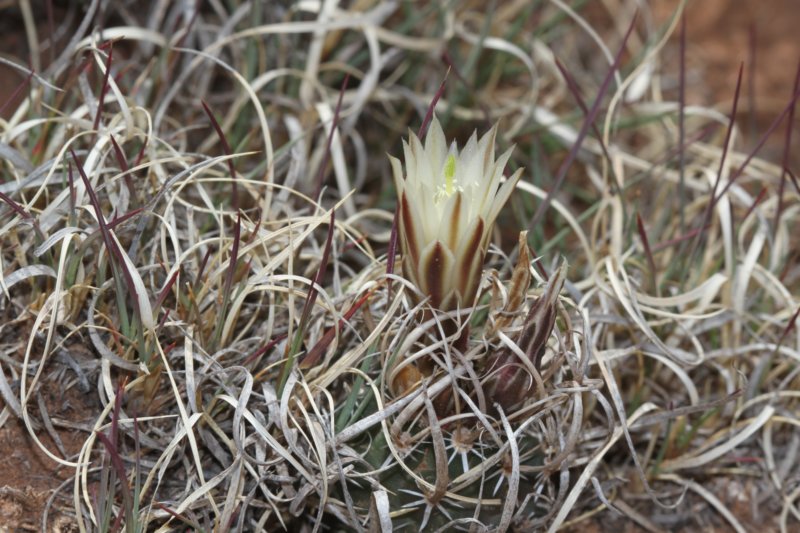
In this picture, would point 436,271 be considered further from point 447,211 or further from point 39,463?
point 39,463

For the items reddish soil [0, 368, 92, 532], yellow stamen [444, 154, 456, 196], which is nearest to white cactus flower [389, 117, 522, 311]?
yellow stamen [444, 154, 456, 196]

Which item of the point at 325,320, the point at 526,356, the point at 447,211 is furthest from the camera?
the point at 325,320

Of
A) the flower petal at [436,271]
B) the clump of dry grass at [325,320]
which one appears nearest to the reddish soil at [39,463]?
the clump of dry grass at [325,320]

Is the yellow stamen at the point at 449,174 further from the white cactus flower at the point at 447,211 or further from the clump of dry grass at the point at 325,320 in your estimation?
the clump of dry grass at the point at 325,320

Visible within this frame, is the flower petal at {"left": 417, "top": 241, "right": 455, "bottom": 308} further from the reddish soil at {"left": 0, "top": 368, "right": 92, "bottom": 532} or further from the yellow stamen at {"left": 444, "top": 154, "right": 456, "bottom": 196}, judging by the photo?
the reddish soil at {"left": 0, "top": 368, "right": 92, "bottom": 532}

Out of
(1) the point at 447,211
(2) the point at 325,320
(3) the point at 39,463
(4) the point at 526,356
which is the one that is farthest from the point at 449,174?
(3) the point at 39,463

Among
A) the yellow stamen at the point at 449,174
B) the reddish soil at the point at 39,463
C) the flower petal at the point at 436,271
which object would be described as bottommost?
the reddish soil at the point at 39,463
